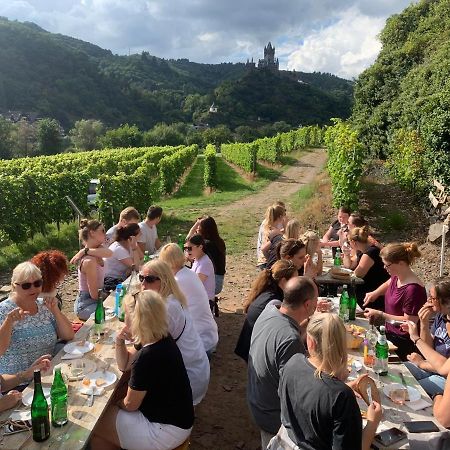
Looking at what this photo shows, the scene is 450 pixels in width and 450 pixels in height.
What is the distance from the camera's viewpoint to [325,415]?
1.99 metres

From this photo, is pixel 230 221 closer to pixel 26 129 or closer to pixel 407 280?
pixel 407 280

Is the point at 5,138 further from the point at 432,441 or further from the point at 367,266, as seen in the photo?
the point at 432,441

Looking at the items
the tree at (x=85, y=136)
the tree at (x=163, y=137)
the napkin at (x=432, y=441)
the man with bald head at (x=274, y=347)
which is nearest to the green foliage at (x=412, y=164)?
the man with bald head at (x=274, y=347)

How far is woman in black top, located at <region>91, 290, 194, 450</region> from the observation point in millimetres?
2531

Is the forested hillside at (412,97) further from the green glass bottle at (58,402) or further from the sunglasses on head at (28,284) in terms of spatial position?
the green glass bottle at (58,402)

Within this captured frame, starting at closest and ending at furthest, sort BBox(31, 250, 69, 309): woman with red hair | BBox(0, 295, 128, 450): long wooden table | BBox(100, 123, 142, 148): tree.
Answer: BBox(0, 295, 128, 450): long wooden table → BBox(31, 250, 69, 309): woman with red hair → BBox(100, 123, 142, 148): tree

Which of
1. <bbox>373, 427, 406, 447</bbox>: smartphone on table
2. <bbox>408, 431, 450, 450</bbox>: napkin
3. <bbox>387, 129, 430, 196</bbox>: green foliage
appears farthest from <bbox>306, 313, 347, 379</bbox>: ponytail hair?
<bbox>387, 129, 430, 196</bbox>: green foliage

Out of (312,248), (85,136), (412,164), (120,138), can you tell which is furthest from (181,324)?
(85,136)

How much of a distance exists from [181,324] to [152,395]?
24.1 inches

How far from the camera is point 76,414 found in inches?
97.4

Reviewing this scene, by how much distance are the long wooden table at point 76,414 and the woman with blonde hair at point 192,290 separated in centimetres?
82

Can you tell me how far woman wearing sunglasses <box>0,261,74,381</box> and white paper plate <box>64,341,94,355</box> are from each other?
0.47 ft

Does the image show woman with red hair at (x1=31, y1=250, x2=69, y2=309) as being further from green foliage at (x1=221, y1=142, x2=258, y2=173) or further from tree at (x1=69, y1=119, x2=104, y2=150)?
tree at (x1=69, y1=119, x2=104, y2=150)

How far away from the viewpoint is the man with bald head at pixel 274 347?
2736 mm
